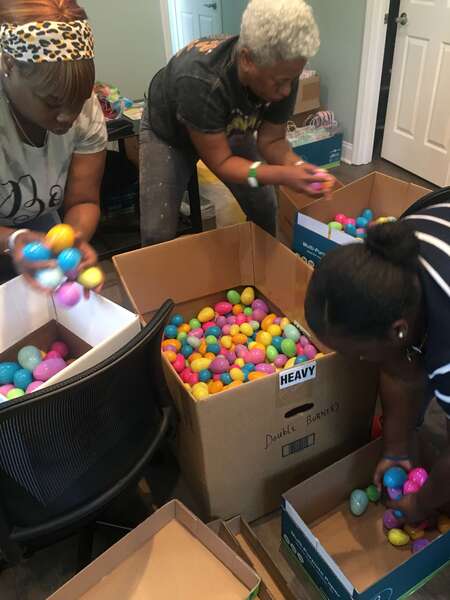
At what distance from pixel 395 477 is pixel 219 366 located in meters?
0.59

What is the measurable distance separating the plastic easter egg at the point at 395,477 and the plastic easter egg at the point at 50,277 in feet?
3.08

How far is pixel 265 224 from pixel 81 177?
0.75 meters

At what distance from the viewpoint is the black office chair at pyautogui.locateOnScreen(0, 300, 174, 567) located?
809mm

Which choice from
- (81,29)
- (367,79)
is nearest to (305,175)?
(81,29)

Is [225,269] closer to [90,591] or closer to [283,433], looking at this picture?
[283,433]

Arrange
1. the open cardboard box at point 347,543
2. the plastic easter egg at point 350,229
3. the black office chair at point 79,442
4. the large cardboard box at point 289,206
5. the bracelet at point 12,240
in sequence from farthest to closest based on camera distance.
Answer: the large cardboard box at point 289,206 < the plastic easter egg at point 350,229 < the bracelet at point 12,240 < the open cardboard box at point 347,543 < the black office chair at point 79,442

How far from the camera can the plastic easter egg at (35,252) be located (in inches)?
45.6

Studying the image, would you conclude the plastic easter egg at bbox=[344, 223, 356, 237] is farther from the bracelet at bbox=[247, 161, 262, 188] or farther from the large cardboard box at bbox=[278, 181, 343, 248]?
the bracelet at bbox=[247, 161, 262, 188]

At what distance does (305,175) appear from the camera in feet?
Answer: 4.55

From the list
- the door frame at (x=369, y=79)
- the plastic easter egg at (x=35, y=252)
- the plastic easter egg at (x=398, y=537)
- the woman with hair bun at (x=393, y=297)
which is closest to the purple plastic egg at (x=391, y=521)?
the plastic easter egg at (x=398, y=537)

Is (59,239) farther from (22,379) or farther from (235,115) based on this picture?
(235,115)

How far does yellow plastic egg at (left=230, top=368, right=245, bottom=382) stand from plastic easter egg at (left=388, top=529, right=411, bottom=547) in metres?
0.57

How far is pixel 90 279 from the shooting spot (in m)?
1.19

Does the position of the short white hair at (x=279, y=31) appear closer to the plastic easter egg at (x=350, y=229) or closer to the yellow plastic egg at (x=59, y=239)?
the yellow plastic egg at (x=59, y=239)
